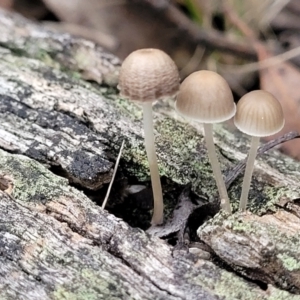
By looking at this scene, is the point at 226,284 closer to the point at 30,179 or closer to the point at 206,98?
the point at 206,98

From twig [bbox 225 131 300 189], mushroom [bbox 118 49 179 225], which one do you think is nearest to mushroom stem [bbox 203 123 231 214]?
twig [bbox 225 131 300 189]

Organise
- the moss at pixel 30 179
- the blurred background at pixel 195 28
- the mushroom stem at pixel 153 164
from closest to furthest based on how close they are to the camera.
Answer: the mushroom stem at pixel 153 164 → the moss at pixel 30 179 → the blurred background at pixel 195 28

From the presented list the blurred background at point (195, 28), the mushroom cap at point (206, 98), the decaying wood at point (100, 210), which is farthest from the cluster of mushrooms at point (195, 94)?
the blurred background at point (195, 28)

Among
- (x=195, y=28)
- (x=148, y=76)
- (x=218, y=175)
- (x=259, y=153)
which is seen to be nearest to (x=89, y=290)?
(x=218, y=175)

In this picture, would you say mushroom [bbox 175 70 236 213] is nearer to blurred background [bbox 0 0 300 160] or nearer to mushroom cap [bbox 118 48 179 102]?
mushroom cap [bbox 118 48 179 102]

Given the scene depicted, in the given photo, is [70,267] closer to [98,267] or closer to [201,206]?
[98,267]

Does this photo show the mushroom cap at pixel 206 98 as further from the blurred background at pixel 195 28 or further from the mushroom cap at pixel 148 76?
the blurred background at pixel 195 28
